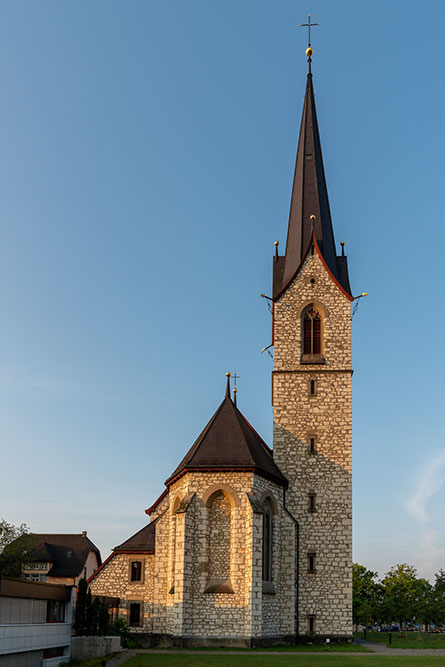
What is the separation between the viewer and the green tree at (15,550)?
202ft

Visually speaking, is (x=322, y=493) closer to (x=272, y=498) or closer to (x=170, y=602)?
(x=272, y=498)

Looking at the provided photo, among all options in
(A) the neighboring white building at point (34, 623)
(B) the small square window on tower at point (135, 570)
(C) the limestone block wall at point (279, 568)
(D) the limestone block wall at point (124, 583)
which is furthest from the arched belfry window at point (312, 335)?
(A) the neighboring white building at point (34, 623)

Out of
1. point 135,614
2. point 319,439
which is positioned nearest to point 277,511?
point 319,439

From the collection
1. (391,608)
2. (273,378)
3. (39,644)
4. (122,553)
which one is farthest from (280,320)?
(391,608)

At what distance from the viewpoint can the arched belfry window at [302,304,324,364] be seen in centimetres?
3656

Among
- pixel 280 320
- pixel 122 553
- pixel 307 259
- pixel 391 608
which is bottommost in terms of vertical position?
pixel 391 608

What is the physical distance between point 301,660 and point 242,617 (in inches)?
198

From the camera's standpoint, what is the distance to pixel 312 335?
121 ft

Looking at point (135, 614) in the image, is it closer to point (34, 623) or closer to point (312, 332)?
point (34, 623)

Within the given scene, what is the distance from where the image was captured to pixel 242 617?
29406 millimetres

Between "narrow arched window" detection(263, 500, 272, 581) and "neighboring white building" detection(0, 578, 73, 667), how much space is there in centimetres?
897

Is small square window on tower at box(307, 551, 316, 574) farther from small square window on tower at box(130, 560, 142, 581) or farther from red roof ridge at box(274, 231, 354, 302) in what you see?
red roof ridge at box(274, 231, 354, 302)

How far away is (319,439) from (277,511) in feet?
14.8

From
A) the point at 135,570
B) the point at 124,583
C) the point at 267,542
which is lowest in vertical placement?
the point at 124,583
